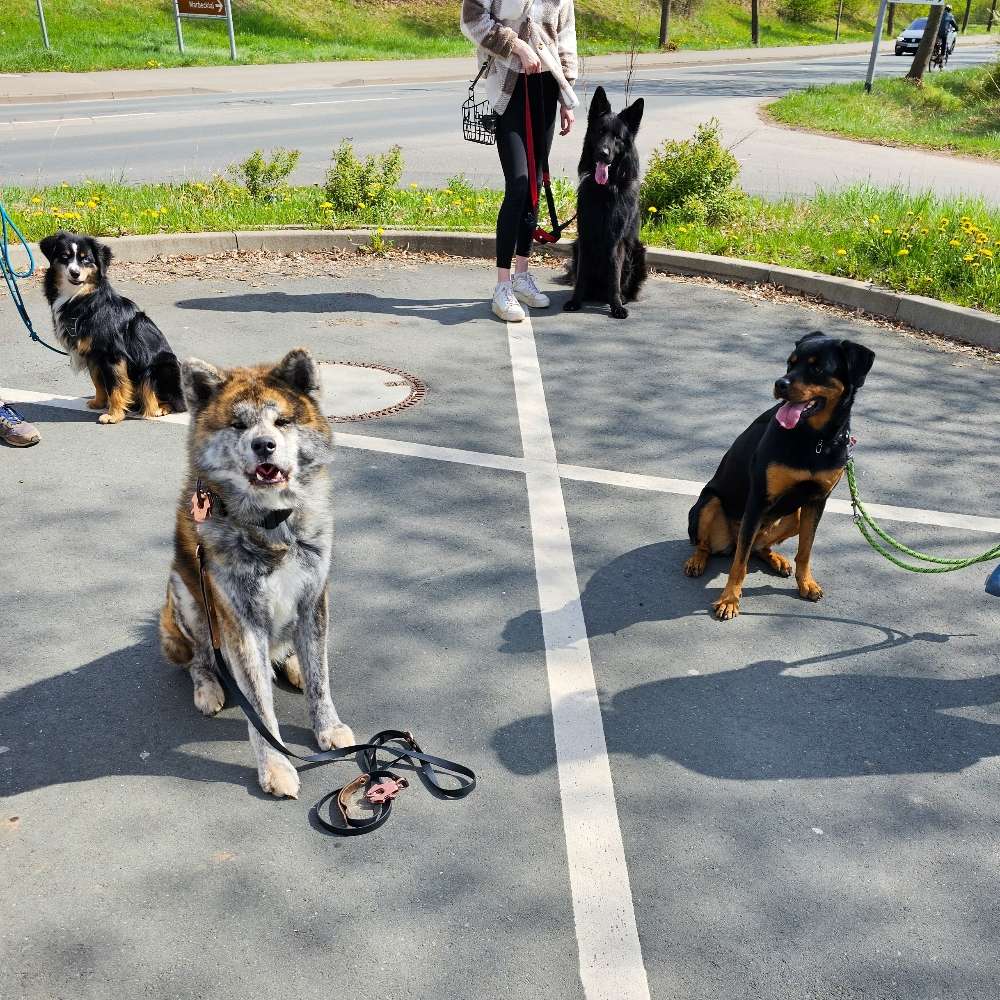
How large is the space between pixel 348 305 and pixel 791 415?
5.45 meters

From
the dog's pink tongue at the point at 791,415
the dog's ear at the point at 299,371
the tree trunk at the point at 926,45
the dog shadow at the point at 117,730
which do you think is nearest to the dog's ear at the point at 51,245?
the dog shadow at the point at 117,730

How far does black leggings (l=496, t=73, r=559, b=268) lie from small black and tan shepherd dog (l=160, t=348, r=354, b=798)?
491 centimetres

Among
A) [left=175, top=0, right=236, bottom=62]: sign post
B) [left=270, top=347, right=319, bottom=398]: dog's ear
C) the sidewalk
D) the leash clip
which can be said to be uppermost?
[left=175, top=0, right=236, bottom=62]: sign post

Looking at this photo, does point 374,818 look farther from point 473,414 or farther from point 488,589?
point 473,414

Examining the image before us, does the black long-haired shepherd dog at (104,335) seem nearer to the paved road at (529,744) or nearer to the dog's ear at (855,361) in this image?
the paved road at (529,744)

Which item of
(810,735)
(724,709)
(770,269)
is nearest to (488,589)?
(724,709)

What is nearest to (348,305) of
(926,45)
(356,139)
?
(356,139)

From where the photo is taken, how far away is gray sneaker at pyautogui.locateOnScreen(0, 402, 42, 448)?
226 inches

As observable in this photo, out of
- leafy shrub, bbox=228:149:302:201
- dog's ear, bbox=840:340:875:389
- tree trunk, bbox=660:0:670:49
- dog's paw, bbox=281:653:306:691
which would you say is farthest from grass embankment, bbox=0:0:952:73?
dog's paw, bbox=281:653:306:691

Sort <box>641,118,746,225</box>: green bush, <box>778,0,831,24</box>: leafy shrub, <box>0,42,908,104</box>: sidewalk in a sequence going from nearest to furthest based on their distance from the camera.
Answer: <box>641,118,746,225</box>: green bush < <box>0,42,908,104</box>: sidewalk < <box>778,0,831,24</box>: leafy shrub

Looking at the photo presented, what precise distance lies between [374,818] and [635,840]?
87cm

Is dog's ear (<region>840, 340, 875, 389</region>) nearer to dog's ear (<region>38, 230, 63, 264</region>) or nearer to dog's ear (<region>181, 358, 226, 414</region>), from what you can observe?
dog's ear (<region>181, 358, 226, 414</region>)

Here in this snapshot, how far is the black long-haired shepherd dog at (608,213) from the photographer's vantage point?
25.7 feet

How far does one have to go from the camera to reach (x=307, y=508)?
3.28m
